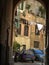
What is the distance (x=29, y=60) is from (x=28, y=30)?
1268 centimetres

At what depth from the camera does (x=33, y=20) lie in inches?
1628

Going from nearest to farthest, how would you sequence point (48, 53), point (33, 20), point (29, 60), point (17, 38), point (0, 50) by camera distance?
point (0, 50) → point (48, 53) → point (29, 60) → point (17, 38) → point (33, 20)

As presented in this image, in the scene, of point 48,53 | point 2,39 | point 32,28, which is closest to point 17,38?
point 32,28

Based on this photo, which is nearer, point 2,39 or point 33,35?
point 2,39

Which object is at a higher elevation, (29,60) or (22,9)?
(22,9)

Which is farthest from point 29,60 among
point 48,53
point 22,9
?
point 22,9

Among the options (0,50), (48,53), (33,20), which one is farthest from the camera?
(33,20)

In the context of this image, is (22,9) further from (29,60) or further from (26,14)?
(29,60)

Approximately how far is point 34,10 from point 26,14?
4.01 feet

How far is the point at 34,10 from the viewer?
41.2m

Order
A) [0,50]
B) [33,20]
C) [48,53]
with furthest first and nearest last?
[33,20]
[48,53]
[0,50]

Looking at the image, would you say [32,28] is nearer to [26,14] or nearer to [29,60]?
[26,14]

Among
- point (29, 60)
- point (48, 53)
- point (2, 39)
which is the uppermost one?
point (2, 39)

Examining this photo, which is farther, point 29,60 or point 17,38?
point 17,38
